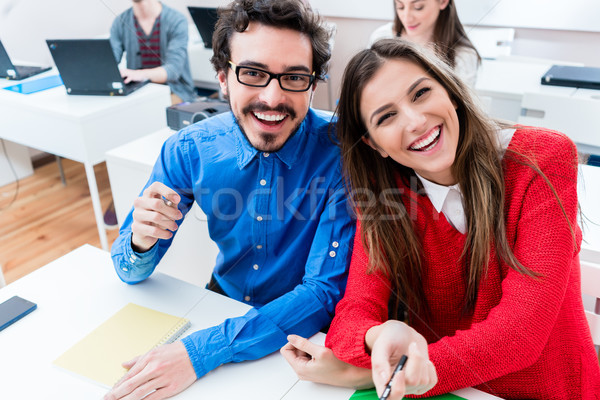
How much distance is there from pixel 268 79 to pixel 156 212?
37 centimetres

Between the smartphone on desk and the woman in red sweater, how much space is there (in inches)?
21.9

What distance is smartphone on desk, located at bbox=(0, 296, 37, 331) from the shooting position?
1011mm

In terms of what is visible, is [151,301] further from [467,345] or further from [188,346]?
[467,345]

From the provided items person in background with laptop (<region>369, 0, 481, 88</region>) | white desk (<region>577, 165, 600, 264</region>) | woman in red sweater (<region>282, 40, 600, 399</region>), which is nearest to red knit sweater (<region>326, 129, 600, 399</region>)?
woman in red sweater (<region>282, 40, 600, 399</region>)

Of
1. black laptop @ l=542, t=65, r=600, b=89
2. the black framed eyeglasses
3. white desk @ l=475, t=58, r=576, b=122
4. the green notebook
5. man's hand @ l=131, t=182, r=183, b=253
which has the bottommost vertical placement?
the green notebook

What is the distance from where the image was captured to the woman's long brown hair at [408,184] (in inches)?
38.9

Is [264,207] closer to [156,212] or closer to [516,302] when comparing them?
[156,212]

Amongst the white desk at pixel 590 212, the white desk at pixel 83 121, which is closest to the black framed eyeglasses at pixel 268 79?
the white desk at pixel 590 212

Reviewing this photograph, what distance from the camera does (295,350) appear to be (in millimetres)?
917

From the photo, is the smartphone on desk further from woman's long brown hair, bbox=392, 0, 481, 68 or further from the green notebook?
woman's long brown hair, bbox=392, 0, 481, 68

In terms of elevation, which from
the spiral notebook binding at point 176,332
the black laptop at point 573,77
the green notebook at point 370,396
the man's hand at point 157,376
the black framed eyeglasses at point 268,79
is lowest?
the green notebook at point 370,396

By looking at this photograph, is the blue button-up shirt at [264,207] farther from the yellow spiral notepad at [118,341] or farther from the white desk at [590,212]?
the white desk at [590,212]

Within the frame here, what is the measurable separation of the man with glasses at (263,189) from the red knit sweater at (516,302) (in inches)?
4.0

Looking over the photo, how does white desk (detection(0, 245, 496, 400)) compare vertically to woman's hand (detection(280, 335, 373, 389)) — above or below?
below
